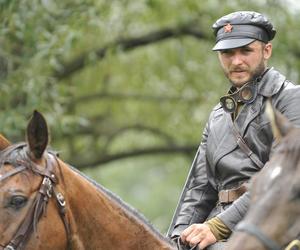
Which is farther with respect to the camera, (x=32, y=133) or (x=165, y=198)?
(x=165, y=198)

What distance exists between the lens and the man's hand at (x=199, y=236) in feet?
23.7

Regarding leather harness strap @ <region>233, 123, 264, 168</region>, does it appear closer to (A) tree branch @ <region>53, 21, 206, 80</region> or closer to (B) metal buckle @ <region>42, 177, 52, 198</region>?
(B) metal buckle @ <region>42, 177, 52, 198</region>

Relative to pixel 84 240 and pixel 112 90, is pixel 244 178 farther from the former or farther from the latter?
pixel 112 90

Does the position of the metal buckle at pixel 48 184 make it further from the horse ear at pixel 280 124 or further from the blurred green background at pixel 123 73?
the blurred green background at pixel 123 73

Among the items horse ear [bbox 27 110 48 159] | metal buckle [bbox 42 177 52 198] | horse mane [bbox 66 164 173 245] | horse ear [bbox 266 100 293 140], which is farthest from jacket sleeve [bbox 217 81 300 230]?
horse ear [bbox 27 110 48 159]

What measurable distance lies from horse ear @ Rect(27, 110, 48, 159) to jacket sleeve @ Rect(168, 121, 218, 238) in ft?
4.64

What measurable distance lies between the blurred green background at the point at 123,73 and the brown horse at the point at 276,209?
8.32 meters

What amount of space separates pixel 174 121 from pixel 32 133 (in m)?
16.0

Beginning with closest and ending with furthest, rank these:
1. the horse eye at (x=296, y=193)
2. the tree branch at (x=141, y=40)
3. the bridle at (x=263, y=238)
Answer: the bridle at (x=263, y=238)
the horse eye at (x=296, y=193)
the tree branch at (x=141, y=40)

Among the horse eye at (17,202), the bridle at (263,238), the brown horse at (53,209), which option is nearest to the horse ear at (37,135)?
the brown horse at (53,209)

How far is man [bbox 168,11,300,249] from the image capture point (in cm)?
722

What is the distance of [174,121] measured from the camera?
23094 millimetres

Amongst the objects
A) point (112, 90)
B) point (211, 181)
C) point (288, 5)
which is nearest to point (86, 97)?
point (112, 90)

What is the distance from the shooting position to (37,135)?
7.19 metres
